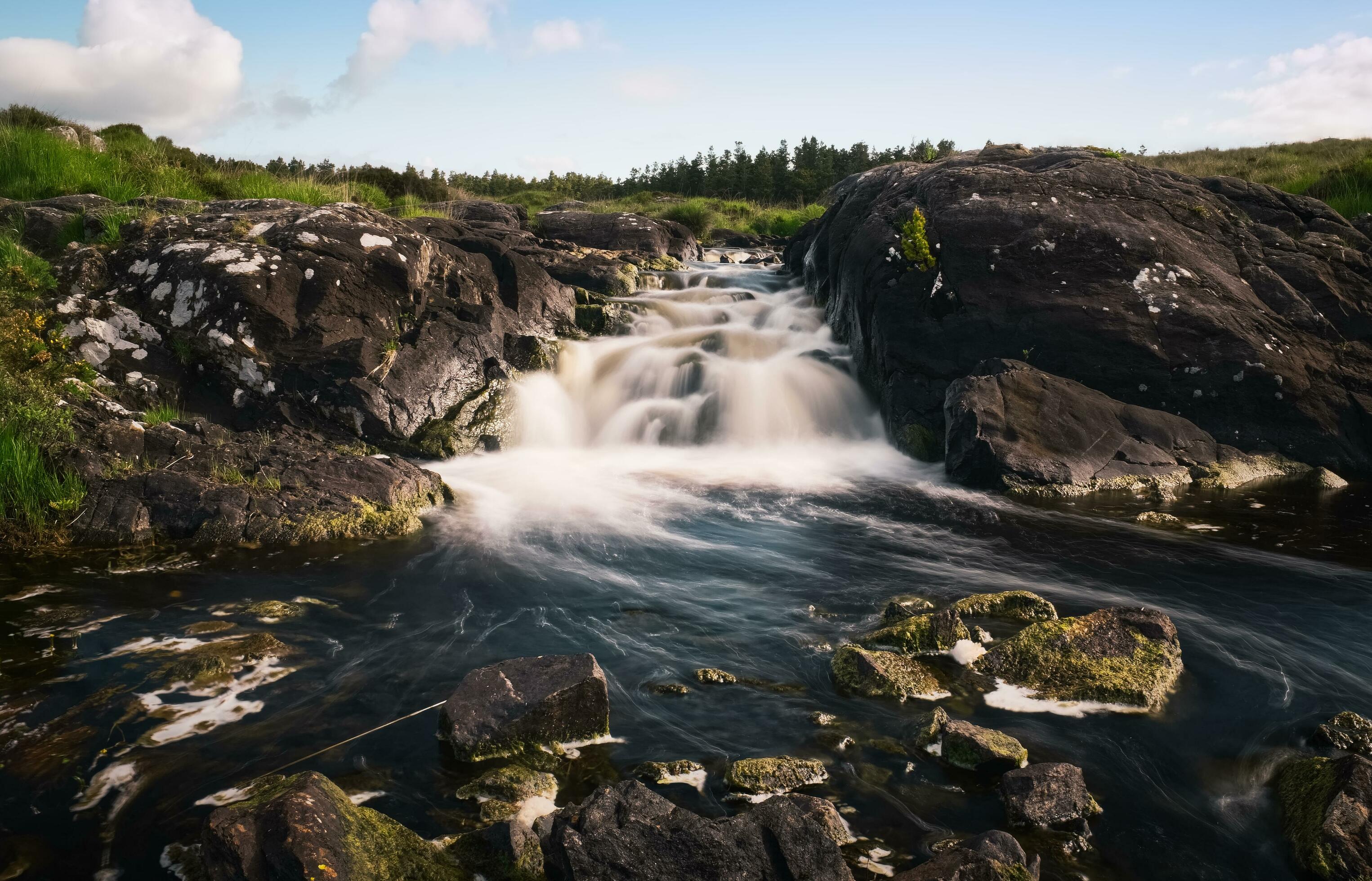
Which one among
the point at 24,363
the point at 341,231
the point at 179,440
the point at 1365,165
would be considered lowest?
the point at 179,440

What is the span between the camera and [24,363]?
9203 mm

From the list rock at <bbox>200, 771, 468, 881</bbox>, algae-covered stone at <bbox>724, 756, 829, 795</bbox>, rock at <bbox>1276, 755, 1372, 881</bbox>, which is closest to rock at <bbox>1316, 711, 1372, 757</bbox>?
rock at <bbox>1276, 755, 1372, 881</bbox>

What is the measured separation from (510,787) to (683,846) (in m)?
1.20

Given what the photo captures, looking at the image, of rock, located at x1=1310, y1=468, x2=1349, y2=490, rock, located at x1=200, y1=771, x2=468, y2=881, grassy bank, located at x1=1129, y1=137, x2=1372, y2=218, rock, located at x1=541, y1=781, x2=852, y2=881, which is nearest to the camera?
rock, located at x1=200, y1=771, x2=468, y2=881

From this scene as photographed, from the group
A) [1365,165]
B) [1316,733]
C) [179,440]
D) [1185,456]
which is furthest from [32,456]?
[1365,165]

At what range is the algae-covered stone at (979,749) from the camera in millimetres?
4395

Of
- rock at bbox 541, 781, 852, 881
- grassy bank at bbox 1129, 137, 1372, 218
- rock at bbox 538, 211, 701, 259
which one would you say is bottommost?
rock at bbox 541, 781, 852, 881

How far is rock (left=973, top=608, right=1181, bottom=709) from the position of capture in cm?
531

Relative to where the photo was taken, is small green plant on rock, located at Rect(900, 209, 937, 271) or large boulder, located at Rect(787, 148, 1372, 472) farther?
small green plant on rock, located at Rect(900, 209, 937, 271)

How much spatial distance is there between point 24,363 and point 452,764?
27.2ft

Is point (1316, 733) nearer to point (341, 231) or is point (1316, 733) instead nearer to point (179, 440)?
point (179, 440)

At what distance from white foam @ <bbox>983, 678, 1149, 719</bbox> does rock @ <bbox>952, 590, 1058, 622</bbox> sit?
119 centimetres

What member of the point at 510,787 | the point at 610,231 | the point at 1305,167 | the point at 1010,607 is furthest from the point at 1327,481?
the point at 1305,167

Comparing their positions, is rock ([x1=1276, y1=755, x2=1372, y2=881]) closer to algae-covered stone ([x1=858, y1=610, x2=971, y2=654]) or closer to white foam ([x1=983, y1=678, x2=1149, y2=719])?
white foam ([x1=983, y1=678, x2=1149, y2=719])
